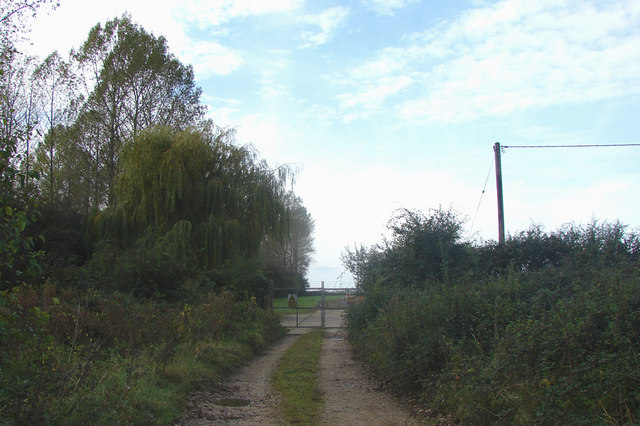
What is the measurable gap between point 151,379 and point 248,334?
7.69 metres

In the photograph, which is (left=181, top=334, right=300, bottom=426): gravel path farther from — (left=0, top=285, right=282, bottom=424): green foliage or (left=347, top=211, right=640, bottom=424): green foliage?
(left=347, top=211, right=640, bottom=424): green foliage

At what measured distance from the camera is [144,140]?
2183cm

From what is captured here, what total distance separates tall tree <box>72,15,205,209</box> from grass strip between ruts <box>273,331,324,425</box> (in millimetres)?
15471

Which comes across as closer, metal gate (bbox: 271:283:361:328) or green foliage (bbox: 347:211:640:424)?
green foliage (bbox: 347:211:640:424)

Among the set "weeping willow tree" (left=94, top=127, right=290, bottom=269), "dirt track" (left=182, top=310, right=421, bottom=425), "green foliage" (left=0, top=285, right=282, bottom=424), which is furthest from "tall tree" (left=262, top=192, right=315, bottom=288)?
"dirt track" (left=182, top=310, right=421, bottom=425)

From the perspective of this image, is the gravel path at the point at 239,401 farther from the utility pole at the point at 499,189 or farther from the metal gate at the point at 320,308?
the utility pole at the point at 499,189

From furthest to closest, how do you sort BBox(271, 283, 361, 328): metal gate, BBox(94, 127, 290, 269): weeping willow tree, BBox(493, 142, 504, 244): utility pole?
BBox(271, 283, 361, 328): metal gate → BBox(94, 127, 290, 269): weeping willow tree → BBox(493, 142, 504, 244): utility pole

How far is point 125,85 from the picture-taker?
87.3ft

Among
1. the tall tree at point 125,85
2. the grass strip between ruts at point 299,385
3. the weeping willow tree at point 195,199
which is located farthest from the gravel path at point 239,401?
the tall tree at point 125,85

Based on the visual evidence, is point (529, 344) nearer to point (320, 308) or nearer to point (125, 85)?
point (320, 308)

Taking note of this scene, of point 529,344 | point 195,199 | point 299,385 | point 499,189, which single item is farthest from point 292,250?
point 529,344

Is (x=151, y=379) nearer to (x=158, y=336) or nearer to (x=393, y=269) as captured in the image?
(x=158, y=336)

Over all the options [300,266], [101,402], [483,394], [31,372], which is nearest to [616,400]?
[483,394]

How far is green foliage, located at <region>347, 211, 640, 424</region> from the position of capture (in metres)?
5.54
